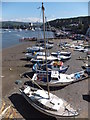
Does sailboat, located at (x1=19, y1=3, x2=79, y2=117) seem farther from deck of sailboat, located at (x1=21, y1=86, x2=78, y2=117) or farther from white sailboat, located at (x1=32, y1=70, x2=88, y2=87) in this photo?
white sailboat, located at (x1=32, y1=70, x2=88, y2=87)

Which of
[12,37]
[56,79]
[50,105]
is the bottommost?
[50,105]

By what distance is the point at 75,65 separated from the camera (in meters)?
33.5

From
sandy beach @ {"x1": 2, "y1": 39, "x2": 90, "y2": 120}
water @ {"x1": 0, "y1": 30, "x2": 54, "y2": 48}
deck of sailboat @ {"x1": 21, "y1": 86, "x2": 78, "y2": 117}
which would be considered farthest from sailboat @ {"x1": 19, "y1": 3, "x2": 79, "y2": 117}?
water @ {"x1": 0, "y1": 30, "x2": 54, "y2": 48}

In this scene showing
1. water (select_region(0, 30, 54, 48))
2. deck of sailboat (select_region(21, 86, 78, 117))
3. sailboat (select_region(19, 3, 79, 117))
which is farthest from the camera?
water (select_region(0, 30, 54, 48))

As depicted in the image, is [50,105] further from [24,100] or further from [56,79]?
[56,79]

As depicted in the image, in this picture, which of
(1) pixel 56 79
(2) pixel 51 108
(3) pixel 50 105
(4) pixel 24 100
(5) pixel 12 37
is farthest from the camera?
(5) pixel 12 37

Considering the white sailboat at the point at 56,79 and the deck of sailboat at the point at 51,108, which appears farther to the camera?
the white sailboat at the point at 56,79

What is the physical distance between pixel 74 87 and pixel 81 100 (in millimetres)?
3663

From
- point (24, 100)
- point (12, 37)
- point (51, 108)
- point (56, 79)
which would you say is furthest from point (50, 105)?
point (12, 37)

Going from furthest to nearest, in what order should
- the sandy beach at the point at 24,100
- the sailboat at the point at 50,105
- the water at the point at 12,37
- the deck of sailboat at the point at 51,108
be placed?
1. the water at the point at 12,37
2. the sandy beach at the point at 24,100
3. the sailboat at the point at 50,105
4. the deck of sailboat at the point at 51,108

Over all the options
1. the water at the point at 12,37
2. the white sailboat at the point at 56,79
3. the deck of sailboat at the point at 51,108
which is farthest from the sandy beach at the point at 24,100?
the water at the point at 12,37

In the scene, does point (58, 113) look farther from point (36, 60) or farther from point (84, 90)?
point (36, 60)

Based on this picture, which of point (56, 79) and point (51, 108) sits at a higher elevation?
point (56, 79)

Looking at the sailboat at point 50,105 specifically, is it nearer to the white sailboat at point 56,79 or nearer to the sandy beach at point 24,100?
the sandy beach at point 24,100
